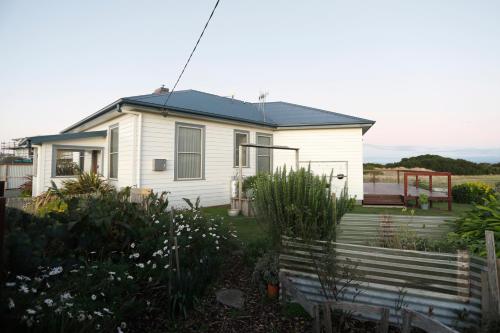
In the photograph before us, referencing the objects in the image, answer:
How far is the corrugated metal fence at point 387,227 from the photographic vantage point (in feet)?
12.6

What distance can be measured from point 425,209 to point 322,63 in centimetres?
665

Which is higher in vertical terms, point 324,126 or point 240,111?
point 240,111

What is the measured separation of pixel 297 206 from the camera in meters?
3.36

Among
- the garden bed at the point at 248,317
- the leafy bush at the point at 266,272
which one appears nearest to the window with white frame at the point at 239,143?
the leafy bush at the point at 266,272

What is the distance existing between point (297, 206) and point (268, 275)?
911mm

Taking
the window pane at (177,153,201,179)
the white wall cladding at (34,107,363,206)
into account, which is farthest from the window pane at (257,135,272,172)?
the window pane at (177,153,201,179)

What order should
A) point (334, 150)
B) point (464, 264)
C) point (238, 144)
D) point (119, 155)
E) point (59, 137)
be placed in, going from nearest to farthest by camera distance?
point (464, 264)
point (119, 155)
point (59, 137)
point (238, 144)
point (334, 150)

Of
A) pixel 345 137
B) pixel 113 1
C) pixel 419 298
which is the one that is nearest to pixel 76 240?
pixel 419 298

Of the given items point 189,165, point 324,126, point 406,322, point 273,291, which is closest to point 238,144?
point 189,165

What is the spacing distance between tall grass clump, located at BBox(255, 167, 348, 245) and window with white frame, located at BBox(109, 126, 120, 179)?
756cm

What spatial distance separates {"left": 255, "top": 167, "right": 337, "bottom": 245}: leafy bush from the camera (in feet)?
10.5

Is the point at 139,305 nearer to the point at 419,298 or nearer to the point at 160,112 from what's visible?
the point at 419,298

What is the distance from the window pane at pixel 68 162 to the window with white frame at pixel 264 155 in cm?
813

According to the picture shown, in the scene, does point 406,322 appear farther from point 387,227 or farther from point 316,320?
point 387,227
